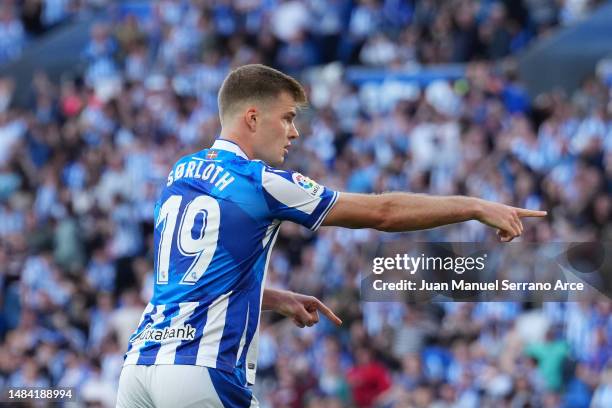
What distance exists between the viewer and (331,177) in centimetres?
1733

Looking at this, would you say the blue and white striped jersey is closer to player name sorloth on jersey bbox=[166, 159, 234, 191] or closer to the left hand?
player name sorloth on jersey bbox=[166, 159, 234, 191]

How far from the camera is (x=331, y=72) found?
65.6 feet

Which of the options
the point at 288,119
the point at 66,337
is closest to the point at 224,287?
the point at 288,119

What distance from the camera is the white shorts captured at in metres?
5.80

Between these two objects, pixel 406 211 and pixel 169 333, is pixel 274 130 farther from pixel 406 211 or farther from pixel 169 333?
pixel 169 333

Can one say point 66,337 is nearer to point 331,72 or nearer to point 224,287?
point 331,72

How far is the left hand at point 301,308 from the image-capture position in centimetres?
659

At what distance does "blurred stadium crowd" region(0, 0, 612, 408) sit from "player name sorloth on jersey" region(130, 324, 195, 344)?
297 inches

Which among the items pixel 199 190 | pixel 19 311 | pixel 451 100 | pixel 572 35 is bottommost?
pixel 199 190

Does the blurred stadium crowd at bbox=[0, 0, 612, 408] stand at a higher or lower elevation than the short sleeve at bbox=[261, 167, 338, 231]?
higher

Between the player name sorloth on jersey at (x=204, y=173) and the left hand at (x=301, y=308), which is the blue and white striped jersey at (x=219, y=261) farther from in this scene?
the left hand at (x=301, y=308)

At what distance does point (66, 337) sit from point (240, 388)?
11920 millimetres

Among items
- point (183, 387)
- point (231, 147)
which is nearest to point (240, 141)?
point (231, 147)

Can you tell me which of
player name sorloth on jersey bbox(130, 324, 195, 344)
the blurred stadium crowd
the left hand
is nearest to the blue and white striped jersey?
player name sorloth on jersey bbox(130, 324, 195, 344)
